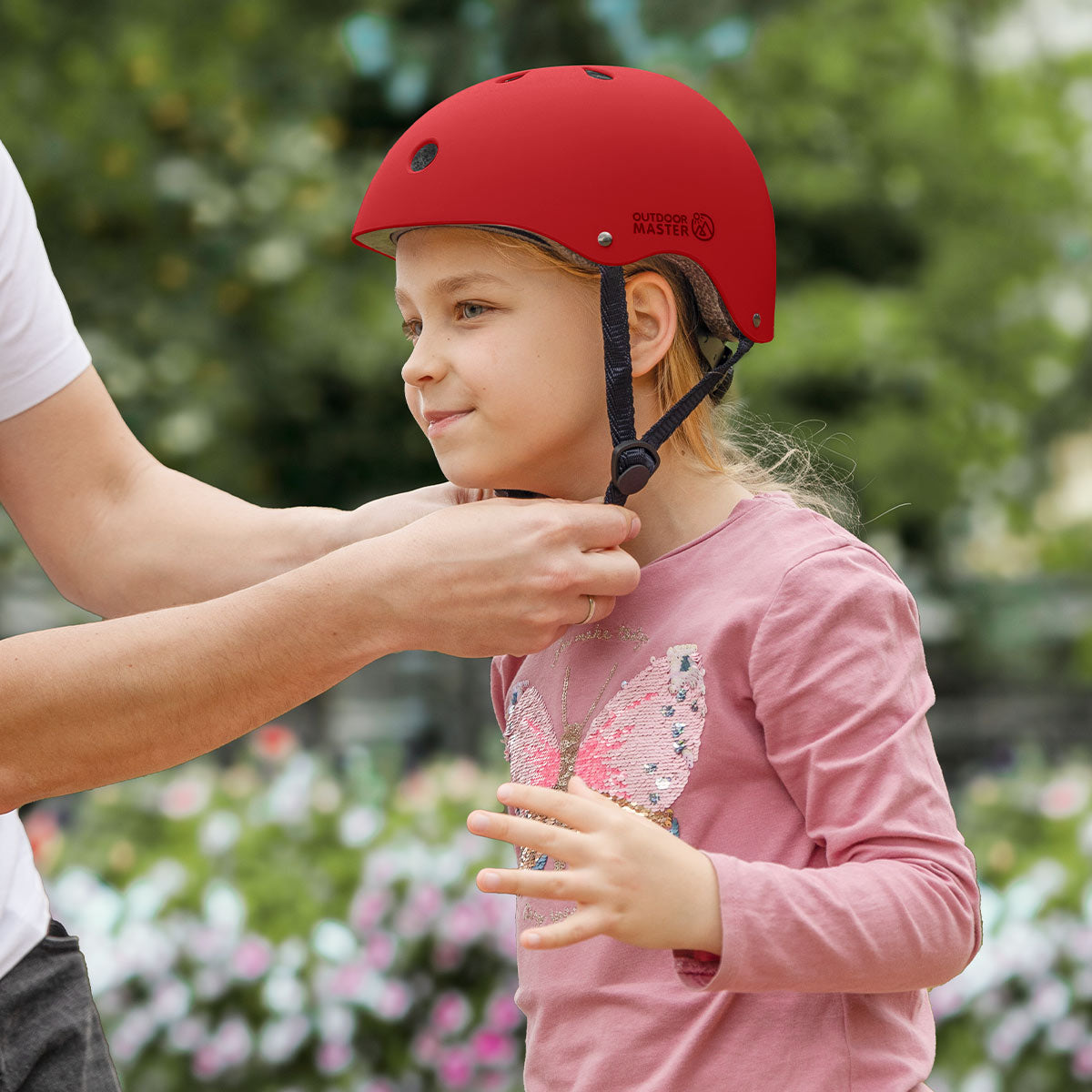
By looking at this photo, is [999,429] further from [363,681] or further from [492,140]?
[492,140]

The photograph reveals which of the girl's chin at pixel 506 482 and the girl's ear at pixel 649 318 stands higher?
the girl's ear at pixel 649 318

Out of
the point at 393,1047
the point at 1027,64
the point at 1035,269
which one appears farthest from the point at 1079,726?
the point at 393,1047

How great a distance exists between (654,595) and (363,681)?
10660mm

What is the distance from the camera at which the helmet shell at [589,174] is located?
1870 mm

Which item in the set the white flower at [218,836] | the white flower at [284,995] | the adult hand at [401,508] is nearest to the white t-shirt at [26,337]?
the adult hand at [401,508]

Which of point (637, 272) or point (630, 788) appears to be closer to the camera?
point (630, 788)

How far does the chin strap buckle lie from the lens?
1886 mm

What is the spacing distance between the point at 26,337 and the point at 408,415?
6.84 metres

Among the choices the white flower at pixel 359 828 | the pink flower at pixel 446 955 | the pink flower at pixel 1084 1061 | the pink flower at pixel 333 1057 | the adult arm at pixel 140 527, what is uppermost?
the adult arm at pixel 140 527

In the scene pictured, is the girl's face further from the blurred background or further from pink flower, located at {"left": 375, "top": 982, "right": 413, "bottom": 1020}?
pink flower, located at {"left": 375, "top": 982, "right": 413, "bottom": 1020}

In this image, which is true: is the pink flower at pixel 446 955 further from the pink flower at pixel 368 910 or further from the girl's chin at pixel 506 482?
the girl's chin at pixel 506 482

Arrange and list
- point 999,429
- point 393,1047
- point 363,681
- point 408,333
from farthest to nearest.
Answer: point 363,681 < point 999,429 < point 393,1047 < point 408,333

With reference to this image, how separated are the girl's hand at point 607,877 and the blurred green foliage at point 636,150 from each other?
3.25 m

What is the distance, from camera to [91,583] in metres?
2.44
